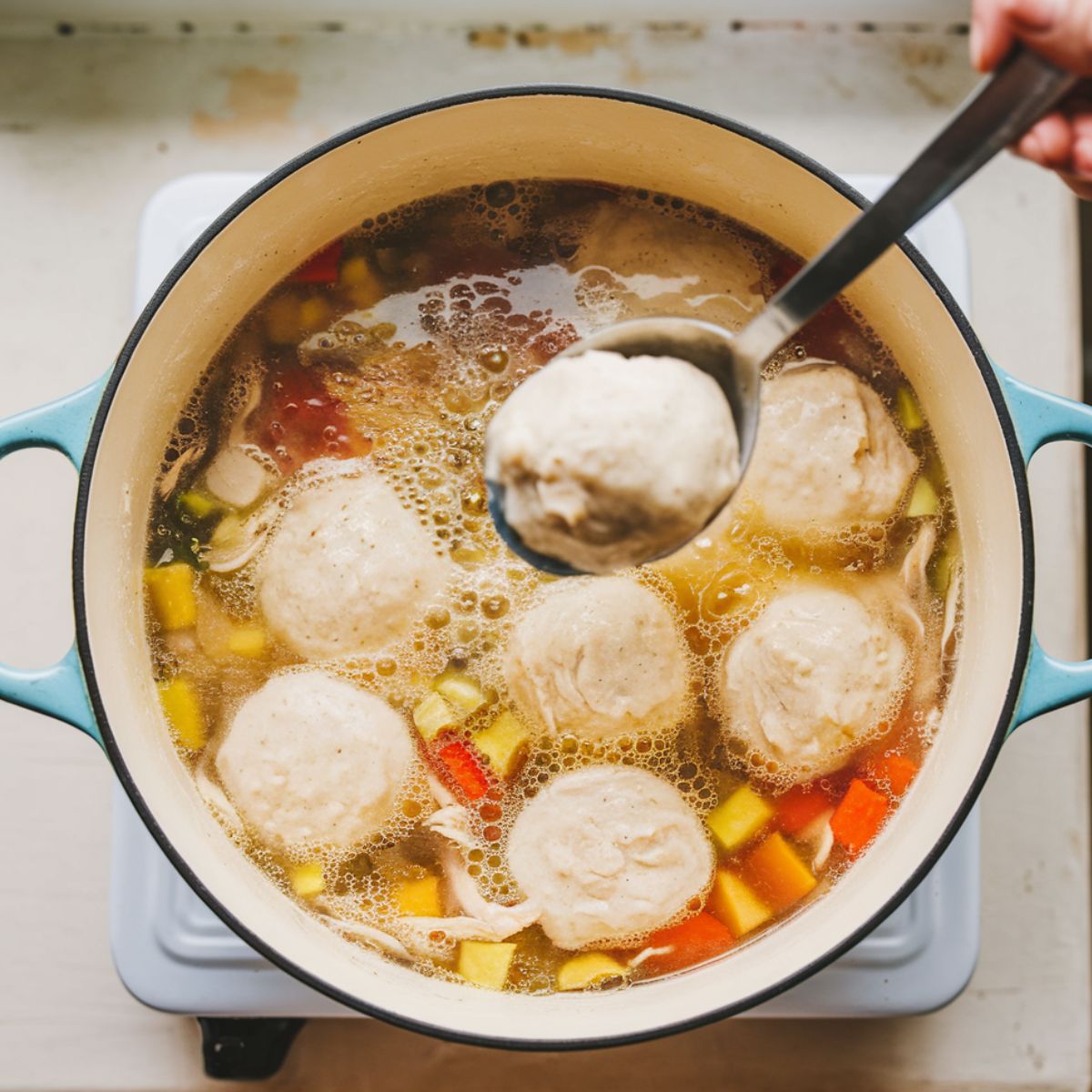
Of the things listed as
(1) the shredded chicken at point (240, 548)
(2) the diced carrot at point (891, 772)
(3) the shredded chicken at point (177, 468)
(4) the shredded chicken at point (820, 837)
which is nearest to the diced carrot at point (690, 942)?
A: (4) the shredded chicken at point (820, 837)

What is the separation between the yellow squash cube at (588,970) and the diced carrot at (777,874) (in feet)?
0.56

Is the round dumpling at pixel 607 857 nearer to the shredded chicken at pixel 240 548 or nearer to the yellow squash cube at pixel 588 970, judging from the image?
the yellow squash cube at pixel 588 970

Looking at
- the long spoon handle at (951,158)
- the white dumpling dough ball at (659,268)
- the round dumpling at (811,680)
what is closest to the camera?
the long spoon handle at (951,158)

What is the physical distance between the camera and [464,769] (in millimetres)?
1204

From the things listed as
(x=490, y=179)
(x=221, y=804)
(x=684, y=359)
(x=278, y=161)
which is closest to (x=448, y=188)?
(x=490, y=179)

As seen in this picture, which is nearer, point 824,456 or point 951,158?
point 951,158

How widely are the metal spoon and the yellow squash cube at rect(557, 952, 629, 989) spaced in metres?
0.45

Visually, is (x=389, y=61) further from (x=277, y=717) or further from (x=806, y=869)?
(x=806, y=869)

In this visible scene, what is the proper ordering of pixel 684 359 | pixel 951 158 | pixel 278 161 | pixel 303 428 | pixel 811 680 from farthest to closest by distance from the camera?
pixel 278 161 < pixel 303 428 < pixel 811 680 < pixel 684 359 < pixel 951 158

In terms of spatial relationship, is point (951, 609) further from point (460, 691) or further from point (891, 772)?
point (460, 691)

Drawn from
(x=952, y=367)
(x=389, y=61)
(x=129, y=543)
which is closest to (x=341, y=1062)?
(x=129, y=543)

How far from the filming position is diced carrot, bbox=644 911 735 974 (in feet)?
3.84

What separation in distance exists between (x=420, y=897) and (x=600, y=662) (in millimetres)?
330

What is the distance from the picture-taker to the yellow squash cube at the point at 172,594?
3.96 feet
